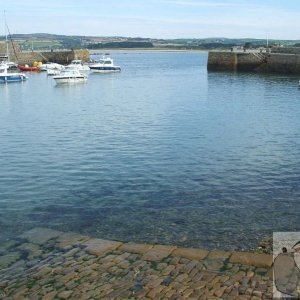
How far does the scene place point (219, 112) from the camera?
3303 cm

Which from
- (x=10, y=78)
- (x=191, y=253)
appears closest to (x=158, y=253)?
(x=191, y=253)

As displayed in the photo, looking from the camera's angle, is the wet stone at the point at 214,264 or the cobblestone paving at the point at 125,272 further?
the wet stone at the point at 214,264

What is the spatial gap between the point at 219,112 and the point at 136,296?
26.1 meters

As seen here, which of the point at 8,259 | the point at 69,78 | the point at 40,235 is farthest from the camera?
the point at 69,78

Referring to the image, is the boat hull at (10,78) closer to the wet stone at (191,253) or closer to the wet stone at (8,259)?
the wet stone at (8,259)

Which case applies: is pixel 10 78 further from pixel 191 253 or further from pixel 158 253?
pixel 191 253

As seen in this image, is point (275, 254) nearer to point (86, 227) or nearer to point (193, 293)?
point (193, 293)

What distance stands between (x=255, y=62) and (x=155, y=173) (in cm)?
6123

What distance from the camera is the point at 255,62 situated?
74438 millimetres

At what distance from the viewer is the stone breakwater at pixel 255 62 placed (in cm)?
6919

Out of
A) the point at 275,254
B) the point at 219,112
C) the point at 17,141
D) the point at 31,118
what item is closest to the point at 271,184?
the point at 275,254

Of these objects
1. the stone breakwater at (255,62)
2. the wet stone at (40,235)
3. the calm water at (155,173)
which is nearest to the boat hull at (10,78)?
the calm water at (155,173)

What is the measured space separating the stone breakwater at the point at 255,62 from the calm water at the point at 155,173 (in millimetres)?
36424

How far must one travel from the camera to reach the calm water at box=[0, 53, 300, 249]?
12.3 metres
